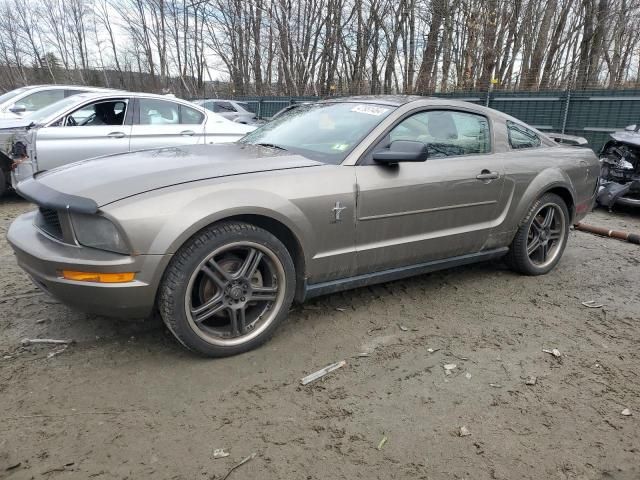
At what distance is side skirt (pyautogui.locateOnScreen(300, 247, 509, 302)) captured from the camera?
3.12 meters

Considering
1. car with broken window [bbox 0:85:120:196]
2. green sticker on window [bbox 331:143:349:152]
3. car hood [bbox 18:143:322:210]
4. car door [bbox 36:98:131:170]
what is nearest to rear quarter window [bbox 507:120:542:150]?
green sticker on window [bbox 331:143:349:152]

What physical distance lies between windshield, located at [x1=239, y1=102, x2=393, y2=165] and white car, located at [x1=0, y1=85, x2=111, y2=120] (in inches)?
185

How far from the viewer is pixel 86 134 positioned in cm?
645

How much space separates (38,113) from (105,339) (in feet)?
17.2

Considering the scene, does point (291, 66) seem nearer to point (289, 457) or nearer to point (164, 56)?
point (164, 56)

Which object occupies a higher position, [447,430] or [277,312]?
[277,312]

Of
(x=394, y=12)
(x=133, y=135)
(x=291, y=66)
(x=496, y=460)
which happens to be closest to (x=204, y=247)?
(x=496, y=460)

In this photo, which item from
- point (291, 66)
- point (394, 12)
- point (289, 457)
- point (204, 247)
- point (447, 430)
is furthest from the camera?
point (291, 66)

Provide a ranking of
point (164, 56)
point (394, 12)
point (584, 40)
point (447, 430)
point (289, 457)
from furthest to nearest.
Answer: point (164, 56) < point (394, 12) < point (584, 40) < point (447, 430) < point (289, 457)

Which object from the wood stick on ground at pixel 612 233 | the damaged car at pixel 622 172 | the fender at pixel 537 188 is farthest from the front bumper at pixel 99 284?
the damaged car at pixel 622 172

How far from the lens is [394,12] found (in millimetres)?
20344

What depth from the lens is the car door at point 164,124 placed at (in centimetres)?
681

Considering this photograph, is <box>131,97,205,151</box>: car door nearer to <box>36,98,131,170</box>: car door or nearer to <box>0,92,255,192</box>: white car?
<box>0,92,255,192</box>: white car

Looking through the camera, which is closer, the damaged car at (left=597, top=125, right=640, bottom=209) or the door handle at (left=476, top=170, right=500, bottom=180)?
the door handle at (left=476, top=170, right=500, bottom=180)
